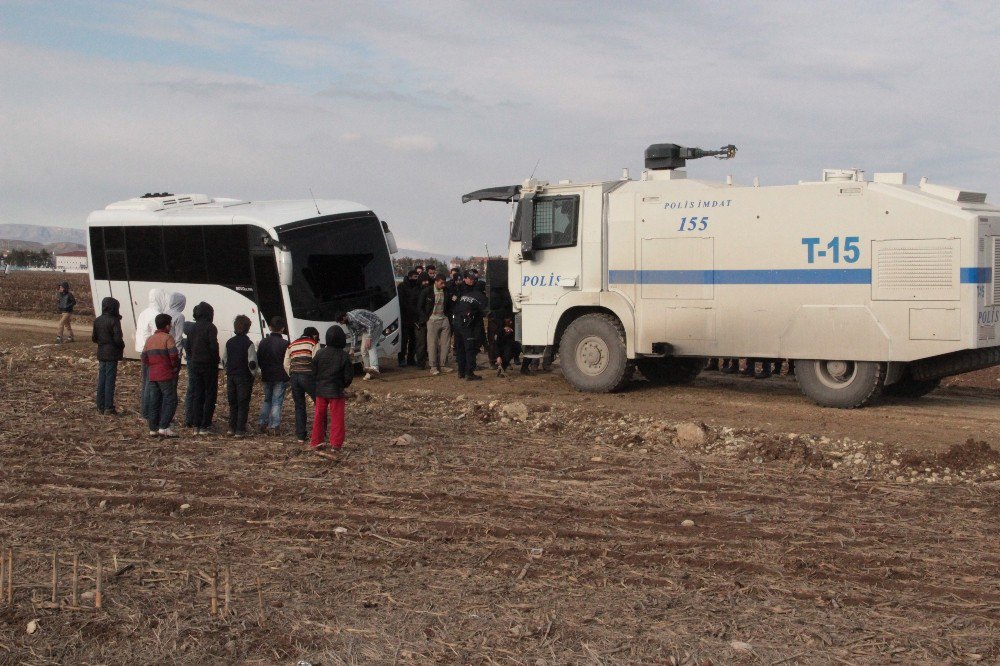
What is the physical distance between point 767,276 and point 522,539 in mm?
6807

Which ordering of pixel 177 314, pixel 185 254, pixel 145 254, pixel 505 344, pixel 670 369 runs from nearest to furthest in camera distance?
pixel 177 314
pixel 670 369
pixel 505 344
pixel 185 254
pixel 145 254

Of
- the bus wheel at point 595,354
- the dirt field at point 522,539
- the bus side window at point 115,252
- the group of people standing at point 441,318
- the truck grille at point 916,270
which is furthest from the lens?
the bus side window at point 115,252

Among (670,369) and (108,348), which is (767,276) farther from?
(108,348)

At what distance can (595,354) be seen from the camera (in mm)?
15016

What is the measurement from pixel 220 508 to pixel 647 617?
4153mm

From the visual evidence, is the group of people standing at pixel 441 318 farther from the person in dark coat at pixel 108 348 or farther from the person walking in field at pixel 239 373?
the person in dark coat at pixel 108 348

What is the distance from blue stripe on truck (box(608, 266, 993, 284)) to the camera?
12023mm

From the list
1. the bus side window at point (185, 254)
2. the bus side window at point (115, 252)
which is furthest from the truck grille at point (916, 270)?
the bus side window at point (115, 252)

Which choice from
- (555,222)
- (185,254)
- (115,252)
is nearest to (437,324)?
(555,222)

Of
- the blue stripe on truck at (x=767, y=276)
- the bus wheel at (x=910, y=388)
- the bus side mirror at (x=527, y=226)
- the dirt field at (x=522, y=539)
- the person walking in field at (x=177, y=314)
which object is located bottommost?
the dirt field at (x=522, y=539)

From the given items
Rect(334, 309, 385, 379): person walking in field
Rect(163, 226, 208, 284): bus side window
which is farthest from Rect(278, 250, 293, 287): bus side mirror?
Rect(163, 226, 208, 284): bus side window

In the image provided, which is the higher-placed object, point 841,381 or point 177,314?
point 177,314

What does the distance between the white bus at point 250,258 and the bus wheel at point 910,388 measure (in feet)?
27.8

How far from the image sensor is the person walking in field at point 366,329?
57.2 feet
